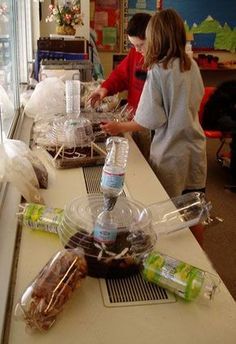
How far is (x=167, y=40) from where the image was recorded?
5.05 ft

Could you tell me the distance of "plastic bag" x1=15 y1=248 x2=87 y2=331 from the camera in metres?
0.75

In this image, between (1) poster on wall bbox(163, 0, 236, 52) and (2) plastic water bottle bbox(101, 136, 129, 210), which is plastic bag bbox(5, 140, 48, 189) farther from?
(1) poster on wall bbox(163, 0, 236, 52)

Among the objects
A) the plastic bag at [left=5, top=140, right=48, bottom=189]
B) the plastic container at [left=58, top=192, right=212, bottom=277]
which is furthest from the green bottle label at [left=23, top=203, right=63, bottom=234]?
the plastic bag at [left=5, top=140, right=48, bottom=189]

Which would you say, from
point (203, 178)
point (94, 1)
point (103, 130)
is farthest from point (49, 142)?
point (94, 1)

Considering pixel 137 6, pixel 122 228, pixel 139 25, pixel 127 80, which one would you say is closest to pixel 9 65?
pixel 127 80

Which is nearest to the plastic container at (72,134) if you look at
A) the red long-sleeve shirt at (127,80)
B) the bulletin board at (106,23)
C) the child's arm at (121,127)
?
the child's arm at (121,127)

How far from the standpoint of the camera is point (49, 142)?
1696mm

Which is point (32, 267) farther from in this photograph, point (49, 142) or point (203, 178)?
point (203, 178)

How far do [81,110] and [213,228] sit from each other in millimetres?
1306

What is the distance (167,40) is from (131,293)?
1.06 meters

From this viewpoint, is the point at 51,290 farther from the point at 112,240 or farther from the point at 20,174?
the point at 20,174

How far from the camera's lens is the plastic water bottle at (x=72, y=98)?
1.95m

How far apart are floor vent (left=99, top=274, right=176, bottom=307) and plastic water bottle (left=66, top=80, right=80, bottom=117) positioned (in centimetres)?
124

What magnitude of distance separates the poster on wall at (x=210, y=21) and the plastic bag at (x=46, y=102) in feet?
11.1
